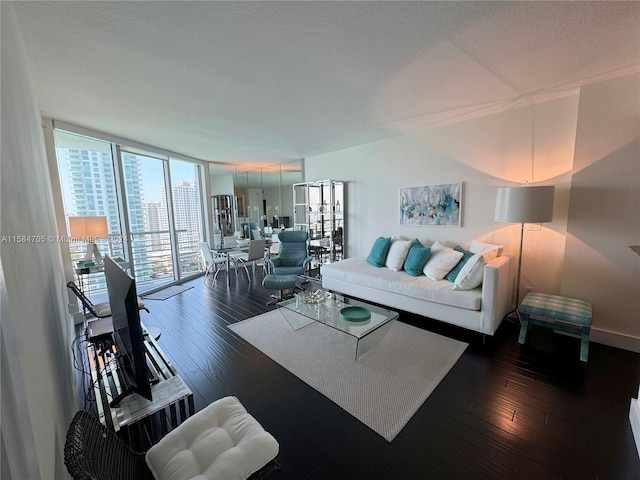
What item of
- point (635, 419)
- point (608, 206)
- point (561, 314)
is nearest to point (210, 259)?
point (561, 314)

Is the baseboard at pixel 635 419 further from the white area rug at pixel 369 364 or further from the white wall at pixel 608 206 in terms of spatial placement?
the white wall at pixel 608 206

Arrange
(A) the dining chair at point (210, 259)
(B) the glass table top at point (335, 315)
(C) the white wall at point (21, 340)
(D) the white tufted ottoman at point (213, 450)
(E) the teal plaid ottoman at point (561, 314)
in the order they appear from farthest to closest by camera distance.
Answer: (A) the dining chair at point (210, 259) → (B) the glass table top at point (335, 315) → (E) the teal plaid ottoman at point (561, 314) → (D) the white tufted ottoman at point (213, 450) → (C) the white wall at point (21, 340)

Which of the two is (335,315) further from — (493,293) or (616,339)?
(616,339)

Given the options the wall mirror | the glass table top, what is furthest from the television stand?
the wall mirror

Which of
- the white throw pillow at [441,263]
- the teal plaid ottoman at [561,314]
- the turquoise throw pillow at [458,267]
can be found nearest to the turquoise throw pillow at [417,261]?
the white throw pillow at [441,263]

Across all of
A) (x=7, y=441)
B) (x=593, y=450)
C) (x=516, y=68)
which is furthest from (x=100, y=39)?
(x=593, y=450)

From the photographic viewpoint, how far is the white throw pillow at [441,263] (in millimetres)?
3344

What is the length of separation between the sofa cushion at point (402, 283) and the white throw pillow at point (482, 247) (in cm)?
63

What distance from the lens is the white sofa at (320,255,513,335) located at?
2.67m

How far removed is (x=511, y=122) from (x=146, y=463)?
14.6 ft

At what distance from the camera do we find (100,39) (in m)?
1.75

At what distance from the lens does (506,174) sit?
329 centimetres

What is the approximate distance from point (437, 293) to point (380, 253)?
1.25 meters

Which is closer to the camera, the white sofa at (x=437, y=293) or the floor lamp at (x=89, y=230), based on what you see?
the white sofa at (x=437, y=293)
